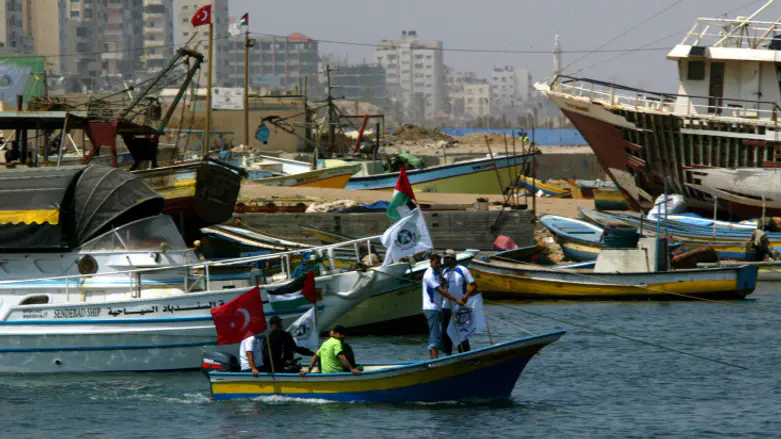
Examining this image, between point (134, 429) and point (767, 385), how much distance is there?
9.88 metres

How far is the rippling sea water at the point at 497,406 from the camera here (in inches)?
626

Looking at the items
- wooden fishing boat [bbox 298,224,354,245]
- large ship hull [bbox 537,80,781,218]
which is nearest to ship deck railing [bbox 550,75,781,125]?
large ship hull [bbox 537,80,781,218]

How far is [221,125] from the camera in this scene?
68.8 m

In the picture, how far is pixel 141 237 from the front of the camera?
20391 millimetres

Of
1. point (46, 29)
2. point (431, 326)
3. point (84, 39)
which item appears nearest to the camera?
point (431, 326)

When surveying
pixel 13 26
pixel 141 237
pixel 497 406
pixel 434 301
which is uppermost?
pixel 13 26

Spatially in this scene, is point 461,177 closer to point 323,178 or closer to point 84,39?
point 323,178

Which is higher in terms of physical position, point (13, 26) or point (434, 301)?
point (13, 26)

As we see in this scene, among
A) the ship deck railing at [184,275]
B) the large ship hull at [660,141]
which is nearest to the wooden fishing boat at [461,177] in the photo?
the large ship hull at [660,141]

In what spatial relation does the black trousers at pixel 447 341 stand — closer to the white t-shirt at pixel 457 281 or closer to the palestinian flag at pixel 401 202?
the white t-shirt at pixel 457 281

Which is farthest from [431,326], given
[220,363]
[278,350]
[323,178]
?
[323,178]

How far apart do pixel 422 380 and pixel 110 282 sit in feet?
20.7

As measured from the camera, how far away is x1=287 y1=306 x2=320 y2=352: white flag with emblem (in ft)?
58.1

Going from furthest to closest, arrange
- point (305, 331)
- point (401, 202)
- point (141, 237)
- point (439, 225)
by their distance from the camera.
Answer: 1. point (439, 225)
2. point (141, 237)
3. point (401, 202)
4. point (305, 331)
